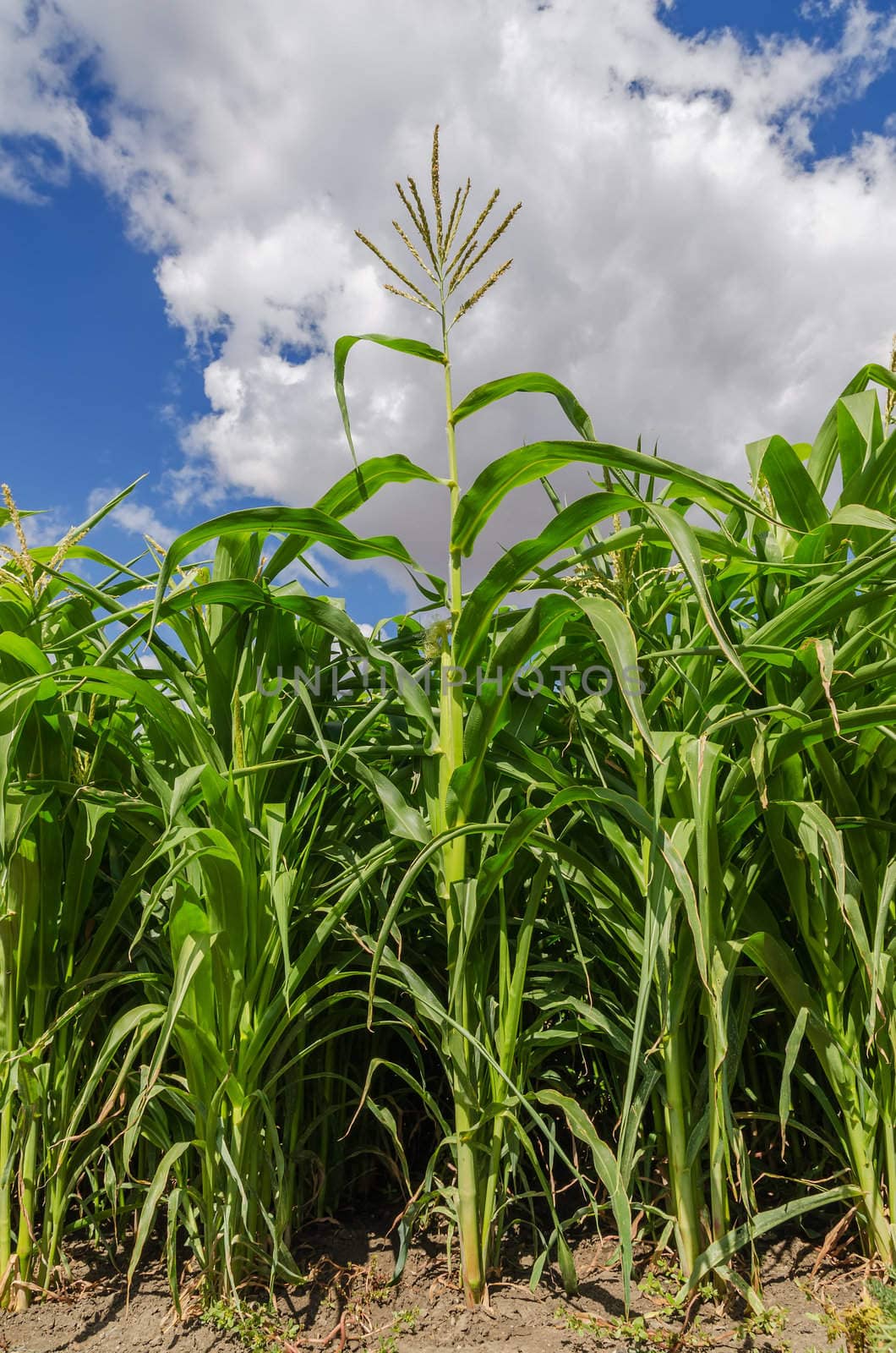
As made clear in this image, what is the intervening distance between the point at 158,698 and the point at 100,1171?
2.94 ft

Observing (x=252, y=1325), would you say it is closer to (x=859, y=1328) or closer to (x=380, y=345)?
(x=859, y=1328)

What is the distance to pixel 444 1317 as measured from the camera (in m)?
1.04

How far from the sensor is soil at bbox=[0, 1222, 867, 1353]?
954 mm

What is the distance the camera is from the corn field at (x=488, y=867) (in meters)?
0.98

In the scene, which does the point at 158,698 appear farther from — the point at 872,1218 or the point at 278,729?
the point at 872,1218

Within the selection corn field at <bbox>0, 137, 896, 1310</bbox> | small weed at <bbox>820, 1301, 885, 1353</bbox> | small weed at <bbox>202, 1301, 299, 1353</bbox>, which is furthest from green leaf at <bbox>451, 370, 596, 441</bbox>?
small weed at <bbox>202, 1301, 299, 1353</bbox>

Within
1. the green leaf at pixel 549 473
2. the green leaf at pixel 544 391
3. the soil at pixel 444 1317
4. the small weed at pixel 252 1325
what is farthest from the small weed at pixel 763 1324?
the green leaf at pixel 544 391

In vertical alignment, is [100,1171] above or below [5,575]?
below

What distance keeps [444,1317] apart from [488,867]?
580 millimetres

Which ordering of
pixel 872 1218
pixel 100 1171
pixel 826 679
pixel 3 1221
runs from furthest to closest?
pixel 100 1171
pixel 3 1221
pixel 872 1218
pixel 826 679

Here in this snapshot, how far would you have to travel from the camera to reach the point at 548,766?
1081 mm

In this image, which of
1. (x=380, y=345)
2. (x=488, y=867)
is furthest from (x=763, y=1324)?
(x=380, y=345)

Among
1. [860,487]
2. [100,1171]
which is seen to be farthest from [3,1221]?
[860,487]

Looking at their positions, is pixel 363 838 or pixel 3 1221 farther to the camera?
pixel 363 838
